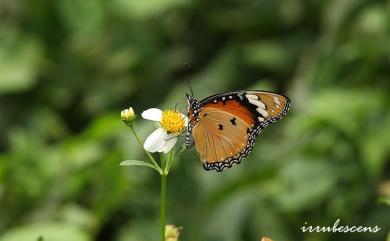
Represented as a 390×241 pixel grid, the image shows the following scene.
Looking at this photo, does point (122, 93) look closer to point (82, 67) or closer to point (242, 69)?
point (82, 67)

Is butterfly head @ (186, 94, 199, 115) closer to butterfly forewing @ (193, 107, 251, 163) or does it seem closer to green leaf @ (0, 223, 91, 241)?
butterfly forewing @ (193, 107, 251, 163)

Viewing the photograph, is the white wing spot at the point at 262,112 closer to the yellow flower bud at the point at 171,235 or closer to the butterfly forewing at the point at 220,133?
the butterfly forewing at the point at 220,133

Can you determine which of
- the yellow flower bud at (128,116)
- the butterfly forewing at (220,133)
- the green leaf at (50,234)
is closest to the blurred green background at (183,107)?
the green leaf at (50,234)

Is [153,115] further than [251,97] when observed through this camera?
No

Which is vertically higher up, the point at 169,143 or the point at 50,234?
the point at 50,234

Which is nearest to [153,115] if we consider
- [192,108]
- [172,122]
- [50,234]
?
[172,122]

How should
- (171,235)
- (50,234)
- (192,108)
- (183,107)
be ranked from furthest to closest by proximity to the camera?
(183,107) < (50,234) < (192,108) < (171,235)

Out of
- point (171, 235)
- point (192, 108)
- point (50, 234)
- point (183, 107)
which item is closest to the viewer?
point (171, 235)

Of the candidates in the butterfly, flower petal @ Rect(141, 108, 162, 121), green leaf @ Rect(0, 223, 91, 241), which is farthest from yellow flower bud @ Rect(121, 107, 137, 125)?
green leaf @ Rect(0, 223, 91, 241)

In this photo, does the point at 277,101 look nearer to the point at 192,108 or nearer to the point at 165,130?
the point at 192,108
